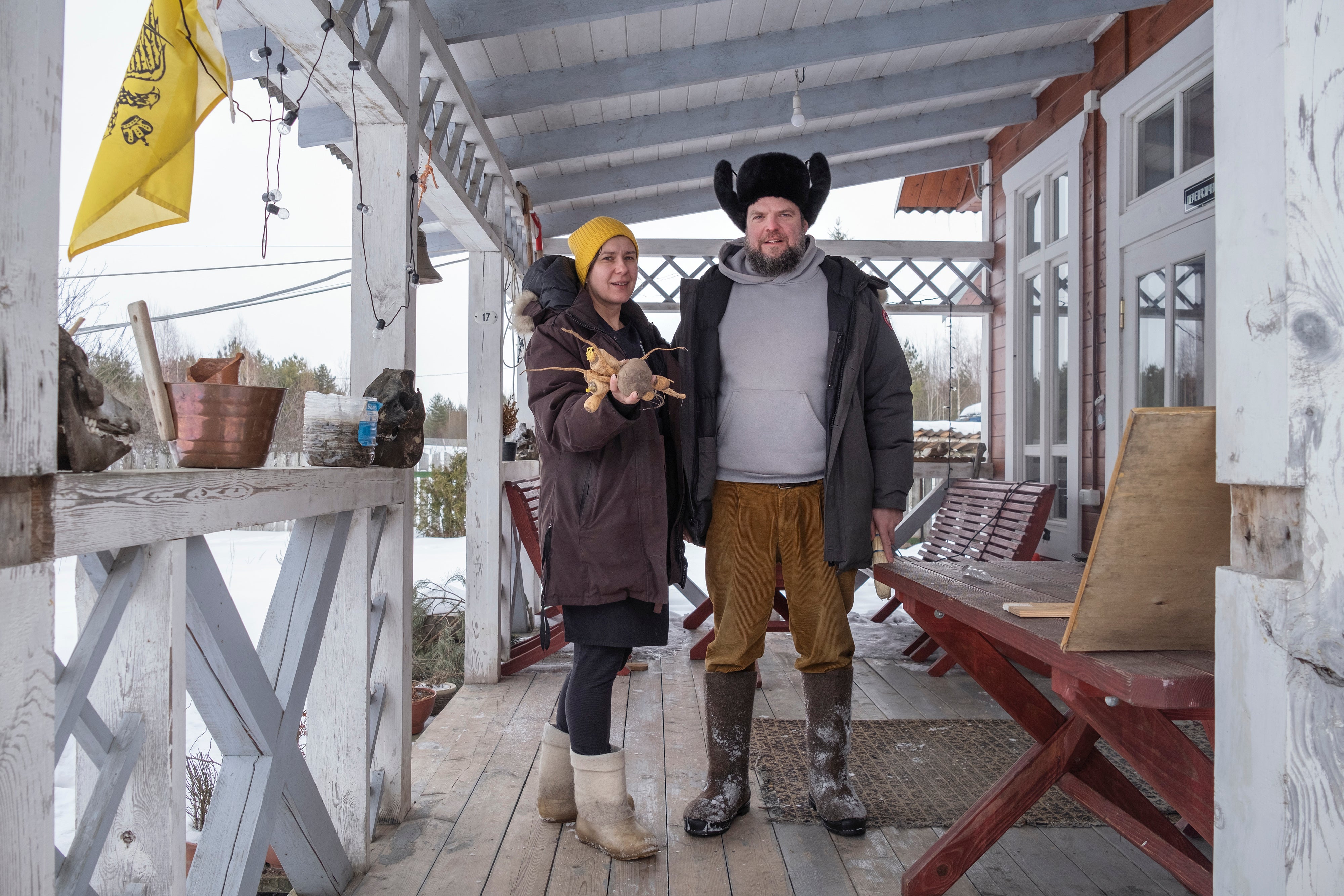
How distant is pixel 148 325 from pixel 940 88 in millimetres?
4336

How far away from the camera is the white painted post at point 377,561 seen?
82.1 inches

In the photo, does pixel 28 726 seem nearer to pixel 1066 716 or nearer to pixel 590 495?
pixel 590 495

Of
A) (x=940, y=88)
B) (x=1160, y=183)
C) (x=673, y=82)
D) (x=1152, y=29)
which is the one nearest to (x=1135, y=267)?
(x=1160, y=183)

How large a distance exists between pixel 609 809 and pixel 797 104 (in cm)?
341

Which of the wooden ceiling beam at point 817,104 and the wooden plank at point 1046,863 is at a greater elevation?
the wooden ceiling beam at point 817,104

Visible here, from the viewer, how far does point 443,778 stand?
8.70 feet

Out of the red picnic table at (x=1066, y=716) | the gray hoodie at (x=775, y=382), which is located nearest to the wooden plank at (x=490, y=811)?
the red picnic table at (x=1066, y=716)

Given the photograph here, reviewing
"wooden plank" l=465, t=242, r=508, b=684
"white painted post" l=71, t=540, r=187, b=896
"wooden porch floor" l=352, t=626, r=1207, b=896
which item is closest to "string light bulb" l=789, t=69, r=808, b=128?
"wooden plank" l=465, t=242, r=508, b=684

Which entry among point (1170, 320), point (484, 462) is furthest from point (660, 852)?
point (1170, 320)

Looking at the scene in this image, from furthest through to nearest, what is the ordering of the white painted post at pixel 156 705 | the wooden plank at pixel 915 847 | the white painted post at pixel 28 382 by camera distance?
the wooden plank at pixel 915 847, the white painted post at pixel 156 705, the white painted post at pixel 28 382

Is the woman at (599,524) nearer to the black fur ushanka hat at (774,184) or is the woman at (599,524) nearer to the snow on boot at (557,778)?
the snow on boot at (557,778)

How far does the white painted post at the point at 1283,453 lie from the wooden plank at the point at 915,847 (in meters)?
0.92

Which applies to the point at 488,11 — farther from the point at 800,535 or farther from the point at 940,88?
the point at 940,88

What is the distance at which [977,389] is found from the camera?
23.5 ft
